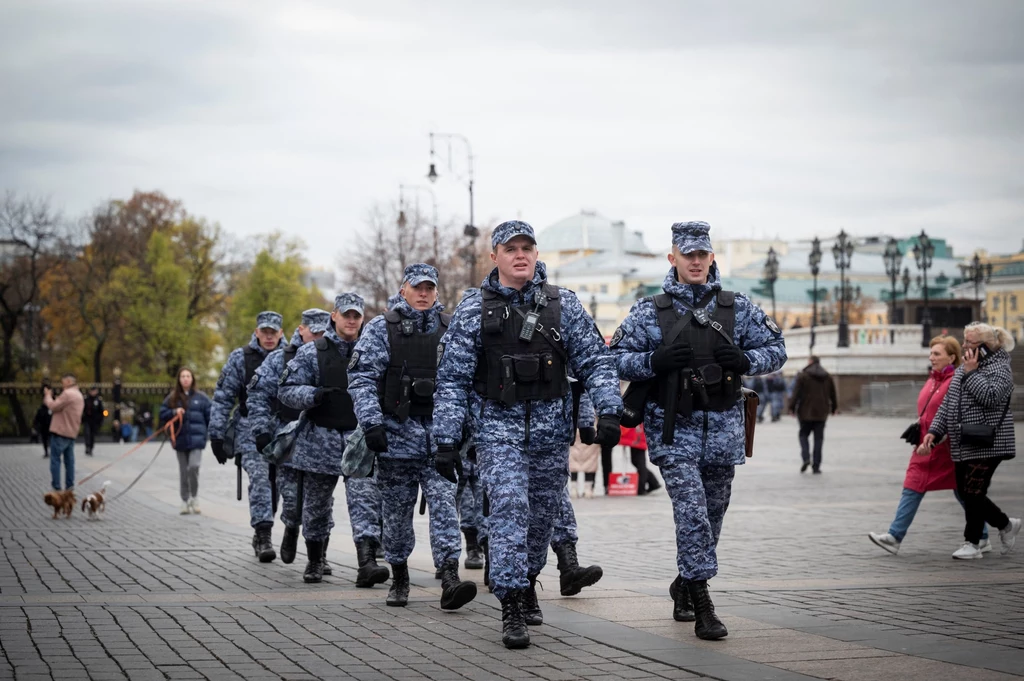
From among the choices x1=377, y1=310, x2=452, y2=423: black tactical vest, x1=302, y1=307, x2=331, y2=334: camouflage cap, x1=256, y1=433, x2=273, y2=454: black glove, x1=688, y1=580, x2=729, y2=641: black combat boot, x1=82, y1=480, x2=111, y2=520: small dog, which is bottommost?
x1=82, y1=480, x2=111, y2=520: small dog

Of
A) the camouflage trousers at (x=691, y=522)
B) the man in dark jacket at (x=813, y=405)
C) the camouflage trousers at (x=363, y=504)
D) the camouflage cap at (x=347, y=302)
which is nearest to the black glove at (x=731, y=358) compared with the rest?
the camouflage trousers at (x=691, y=522)

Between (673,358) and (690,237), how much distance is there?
2.68 feet

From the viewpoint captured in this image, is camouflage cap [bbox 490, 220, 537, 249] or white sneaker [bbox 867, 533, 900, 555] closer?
camouflage cap [bbox 490, 220, 537, 249]

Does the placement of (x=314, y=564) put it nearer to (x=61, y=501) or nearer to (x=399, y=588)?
(x=399, y=588)

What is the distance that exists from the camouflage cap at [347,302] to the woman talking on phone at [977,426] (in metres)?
4.52

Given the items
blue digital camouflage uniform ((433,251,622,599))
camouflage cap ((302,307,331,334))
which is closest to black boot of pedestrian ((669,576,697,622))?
blue digital camouflage uniform ((433,251,622,599))

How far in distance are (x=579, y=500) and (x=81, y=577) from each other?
8.48 meters

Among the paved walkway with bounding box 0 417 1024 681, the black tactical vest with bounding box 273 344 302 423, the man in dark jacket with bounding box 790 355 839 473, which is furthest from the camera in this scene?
the man in dark jacket with bounding box 790 355 839 473

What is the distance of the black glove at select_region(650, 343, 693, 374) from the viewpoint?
7.38 m

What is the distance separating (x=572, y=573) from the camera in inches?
322

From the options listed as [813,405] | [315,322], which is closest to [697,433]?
[315,322]

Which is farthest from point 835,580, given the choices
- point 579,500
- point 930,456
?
point 579,500

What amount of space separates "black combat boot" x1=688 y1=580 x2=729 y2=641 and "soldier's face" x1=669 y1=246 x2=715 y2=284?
1683mm

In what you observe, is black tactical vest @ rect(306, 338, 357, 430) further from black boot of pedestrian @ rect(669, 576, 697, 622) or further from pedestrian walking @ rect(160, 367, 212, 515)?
pedestrian walking @ rect(160, 367, 212, 515)
